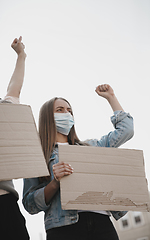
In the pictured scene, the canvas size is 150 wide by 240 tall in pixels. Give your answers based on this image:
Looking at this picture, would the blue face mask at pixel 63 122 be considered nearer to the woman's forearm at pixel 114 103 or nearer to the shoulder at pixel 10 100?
the woman's forearm at pixel 114 103

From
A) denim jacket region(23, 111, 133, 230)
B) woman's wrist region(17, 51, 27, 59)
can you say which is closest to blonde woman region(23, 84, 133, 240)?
denim jacket region(23, 111, 133, 230)

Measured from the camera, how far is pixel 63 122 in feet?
6.22

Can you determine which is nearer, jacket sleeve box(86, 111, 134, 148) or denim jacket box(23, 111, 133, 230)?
denim jacket box(23, 111, 133, 230)

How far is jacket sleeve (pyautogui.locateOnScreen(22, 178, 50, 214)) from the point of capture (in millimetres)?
1566

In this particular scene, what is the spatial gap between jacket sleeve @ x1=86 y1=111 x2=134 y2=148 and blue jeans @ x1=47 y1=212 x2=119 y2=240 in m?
0.53

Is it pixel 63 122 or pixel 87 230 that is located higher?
pixel 63 122

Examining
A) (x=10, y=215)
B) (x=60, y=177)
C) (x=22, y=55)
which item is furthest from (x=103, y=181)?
(x=22, y=55)

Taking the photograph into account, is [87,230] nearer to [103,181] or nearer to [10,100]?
[103,181]

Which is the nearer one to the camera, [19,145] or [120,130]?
[19,145]

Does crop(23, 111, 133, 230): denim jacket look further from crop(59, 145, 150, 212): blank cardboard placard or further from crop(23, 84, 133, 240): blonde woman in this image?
crop(59, 145, 150, 212): blank cardboard placard

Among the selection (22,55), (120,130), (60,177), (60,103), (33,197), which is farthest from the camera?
(60,103)

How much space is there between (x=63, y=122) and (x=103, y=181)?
55 cm

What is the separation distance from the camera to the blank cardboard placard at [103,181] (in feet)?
4.72

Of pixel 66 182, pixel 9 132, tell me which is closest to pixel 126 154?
pixel 66 182
